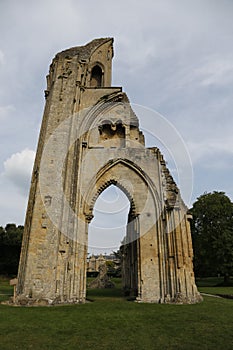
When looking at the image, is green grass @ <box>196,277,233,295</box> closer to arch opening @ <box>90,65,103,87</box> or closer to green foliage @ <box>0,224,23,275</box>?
arch opening @ <box>90,65,103,87</box>

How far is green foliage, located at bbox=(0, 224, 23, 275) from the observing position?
33562mm

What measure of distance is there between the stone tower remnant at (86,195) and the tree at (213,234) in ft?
36.8

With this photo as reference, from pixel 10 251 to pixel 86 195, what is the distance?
85.8 feet

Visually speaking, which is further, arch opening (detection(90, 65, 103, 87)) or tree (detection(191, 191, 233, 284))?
tree (detection(191, 191, 233, 284))

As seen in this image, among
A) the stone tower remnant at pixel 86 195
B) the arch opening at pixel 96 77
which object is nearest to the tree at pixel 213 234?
the stone tower remnant at pixel 86 195

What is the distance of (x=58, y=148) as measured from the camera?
12.7 meters

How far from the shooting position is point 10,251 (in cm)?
3434

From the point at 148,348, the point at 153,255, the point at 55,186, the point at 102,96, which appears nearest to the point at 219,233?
the point at 153,255

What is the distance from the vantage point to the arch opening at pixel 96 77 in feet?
63.6

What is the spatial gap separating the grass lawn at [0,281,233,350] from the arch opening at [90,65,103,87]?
15.5m

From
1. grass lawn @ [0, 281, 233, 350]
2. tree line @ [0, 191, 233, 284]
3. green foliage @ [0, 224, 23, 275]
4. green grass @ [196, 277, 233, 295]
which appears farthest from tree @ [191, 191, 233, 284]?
green foliage @ [0, 224, 23, 275]

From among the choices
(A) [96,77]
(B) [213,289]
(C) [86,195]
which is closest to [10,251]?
(B) [213,289]

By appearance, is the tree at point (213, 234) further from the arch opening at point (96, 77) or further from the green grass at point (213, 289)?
the arch opening at point (96, 77)

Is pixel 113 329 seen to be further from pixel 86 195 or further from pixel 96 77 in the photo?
pixel 96 77
